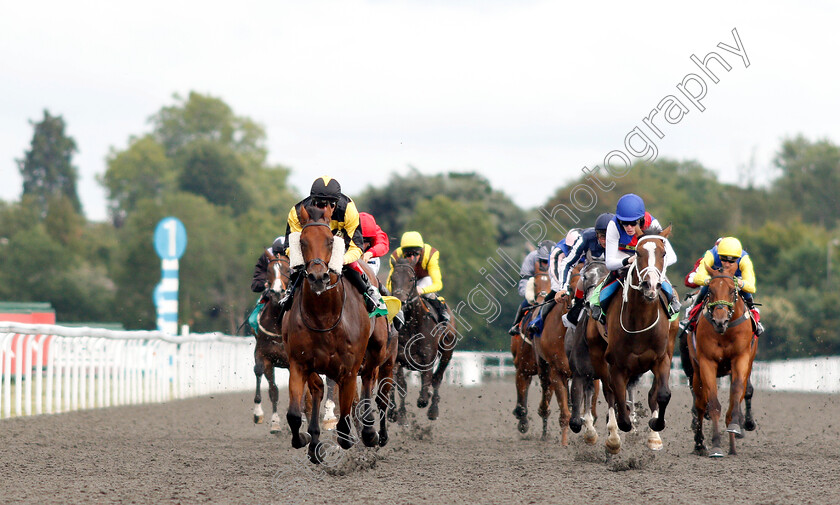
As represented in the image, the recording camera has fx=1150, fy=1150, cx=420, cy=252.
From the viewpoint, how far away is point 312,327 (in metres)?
8.83

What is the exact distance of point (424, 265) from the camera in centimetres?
1423

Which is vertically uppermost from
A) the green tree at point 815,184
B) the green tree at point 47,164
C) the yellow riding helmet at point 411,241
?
the green tree at point 47,164

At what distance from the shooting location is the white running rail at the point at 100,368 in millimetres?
15203

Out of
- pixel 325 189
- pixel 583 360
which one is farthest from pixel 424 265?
pixel 325 189

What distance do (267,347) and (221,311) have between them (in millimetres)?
45112

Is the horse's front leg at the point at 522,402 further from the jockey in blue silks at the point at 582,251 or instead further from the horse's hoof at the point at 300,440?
the horse's hoof at the point at 300,440

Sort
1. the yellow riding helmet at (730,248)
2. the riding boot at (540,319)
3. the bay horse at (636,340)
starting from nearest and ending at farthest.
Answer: the bay horse at (636,340) < the yellow riding helmet at (730,248) < the riding boot at (540,319)

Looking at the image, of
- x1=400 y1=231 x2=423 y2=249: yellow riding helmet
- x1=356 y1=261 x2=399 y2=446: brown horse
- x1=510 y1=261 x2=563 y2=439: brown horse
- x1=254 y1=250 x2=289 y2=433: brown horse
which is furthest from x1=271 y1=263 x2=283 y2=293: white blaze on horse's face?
x1=510 y1=261 x2=563 y2=439: brown horse

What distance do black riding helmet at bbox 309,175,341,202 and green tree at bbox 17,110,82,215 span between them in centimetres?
8322

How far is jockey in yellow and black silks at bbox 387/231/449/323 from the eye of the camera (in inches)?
547

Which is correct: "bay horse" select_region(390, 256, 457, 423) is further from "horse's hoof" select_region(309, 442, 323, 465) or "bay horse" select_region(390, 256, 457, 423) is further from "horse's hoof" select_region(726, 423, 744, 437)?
"horse's hoof" select_region(309, 442, 323, 465)

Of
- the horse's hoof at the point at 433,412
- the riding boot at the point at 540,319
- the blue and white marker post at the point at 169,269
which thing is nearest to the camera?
the riding boot at the point at 540,319

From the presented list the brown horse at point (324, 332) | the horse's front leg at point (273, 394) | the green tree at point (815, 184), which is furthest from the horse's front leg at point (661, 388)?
the green tree at point (815, 184)

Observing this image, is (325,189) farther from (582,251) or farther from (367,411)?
(582,251)
